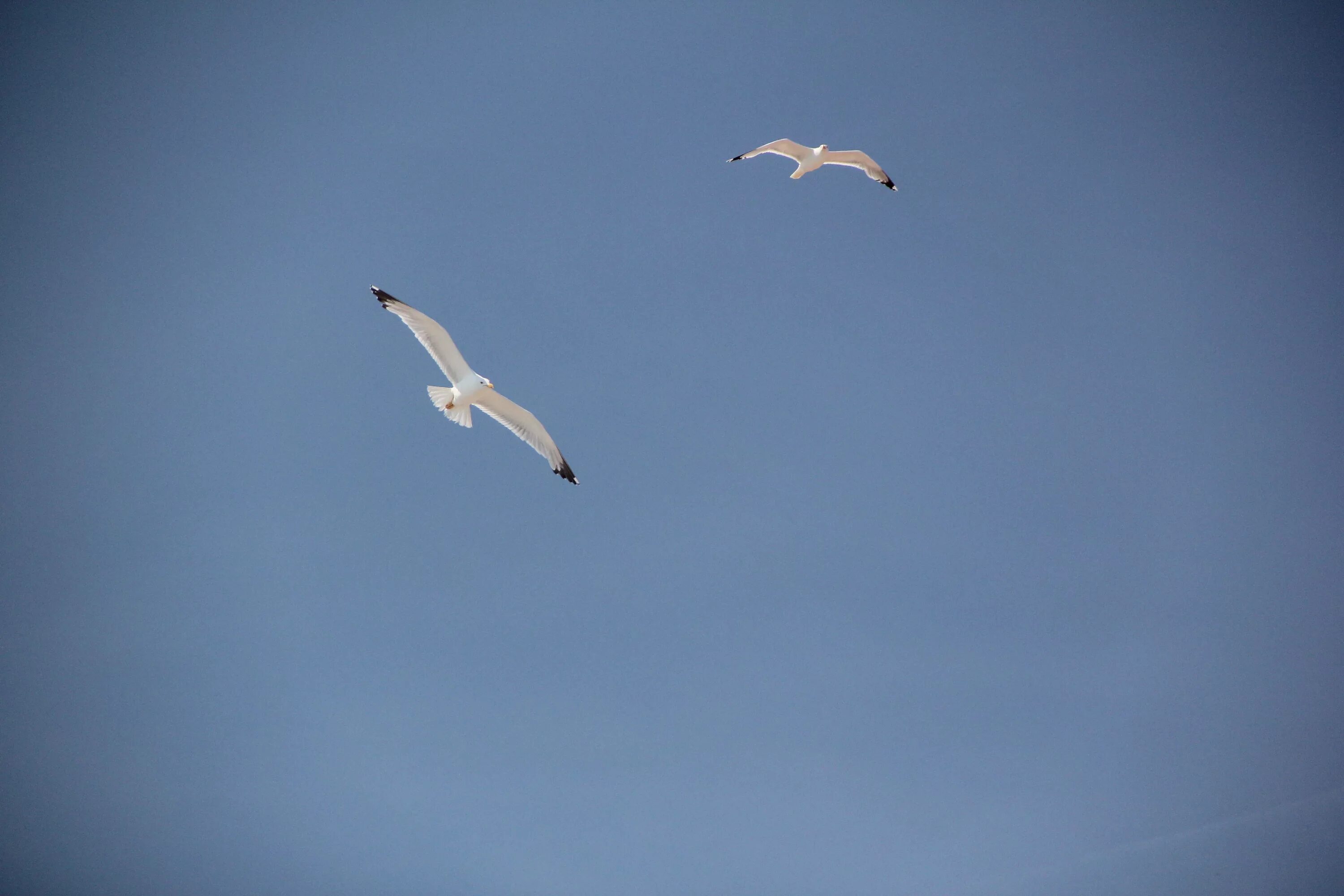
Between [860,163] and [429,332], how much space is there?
7.51 metres

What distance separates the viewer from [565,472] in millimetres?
14039

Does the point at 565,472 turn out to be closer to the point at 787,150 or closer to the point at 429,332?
the point at 429,332

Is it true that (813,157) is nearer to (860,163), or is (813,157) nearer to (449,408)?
(860,163)

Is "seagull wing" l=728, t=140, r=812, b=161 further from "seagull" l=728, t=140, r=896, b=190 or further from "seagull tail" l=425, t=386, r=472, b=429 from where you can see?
"seagull tail" l=425, t=386, r=472, b=429

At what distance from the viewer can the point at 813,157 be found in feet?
48.4

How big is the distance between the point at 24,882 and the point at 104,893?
5312 mm

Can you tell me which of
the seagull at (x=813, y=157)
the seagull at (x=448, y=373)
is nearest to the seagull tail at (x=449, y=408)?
the seagull at (x=448, y=373)

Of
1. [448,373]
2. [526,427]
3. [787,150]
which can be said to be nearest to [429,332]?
[448,373]

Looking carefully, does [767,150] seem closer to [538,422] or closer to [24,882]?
[538,422]

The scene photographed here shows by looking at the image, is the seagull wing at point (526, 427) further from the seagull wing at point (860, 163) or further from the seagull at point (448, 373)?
the seagull wing at point (860, 163)

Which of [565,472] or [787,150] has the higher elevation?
[787,150]

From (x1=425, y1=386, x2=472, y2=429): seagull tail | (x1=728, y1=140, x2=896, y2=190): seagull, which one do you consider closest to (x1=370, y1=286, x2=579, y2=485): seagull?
(x1=425, y1=386, x2=472, y2=429): seagull tail

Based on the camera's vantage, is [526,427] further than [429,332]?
Yes

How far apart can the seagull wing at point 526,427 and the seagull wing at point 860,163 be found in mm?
6174
